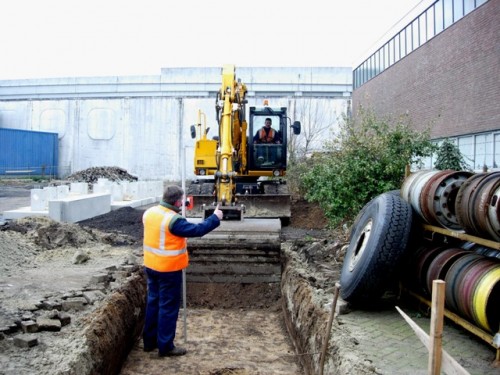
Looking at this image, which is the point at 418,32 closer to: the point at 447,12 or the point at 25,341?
the point at 447,12

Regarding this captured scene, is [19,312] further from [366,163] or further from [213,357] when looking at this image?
[366,163]

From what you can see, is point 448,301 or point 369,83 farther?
point 369,83

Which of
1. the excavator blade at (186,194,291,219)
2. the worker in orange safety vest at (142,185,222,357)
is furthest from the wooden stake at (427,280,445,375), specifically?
the excavator blade at (186,194,291,219)

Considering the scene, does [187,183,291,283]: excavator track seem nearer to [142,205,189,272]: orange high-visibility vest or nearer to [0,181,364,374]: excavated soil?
[0,181,364,374]: excavated soil

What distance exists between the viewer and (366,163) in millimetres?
9742

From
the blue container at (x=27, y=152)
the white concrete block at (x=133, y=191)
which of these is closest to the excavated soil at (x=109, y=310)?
the white concrete block at (x=133, y=191)

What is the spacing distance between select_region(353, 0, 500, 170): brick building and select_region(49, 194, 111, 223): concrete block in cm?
792

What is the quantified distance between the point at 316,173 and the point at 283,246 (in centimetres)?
191

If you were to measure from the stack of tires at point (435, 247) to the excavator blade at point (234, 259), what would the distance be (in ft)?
7.85

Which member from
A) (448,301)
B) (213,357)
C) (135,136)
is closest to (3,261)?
(213,357)

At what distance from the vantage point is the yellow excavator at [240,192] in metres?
9.00

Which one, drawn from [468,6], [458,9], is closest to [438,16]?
[458,9]

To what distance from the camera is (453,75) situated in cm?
1892

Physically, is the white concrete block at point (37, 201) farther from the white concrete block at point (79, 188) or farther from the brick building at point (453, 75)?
the brick building at point (453, 75)
